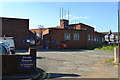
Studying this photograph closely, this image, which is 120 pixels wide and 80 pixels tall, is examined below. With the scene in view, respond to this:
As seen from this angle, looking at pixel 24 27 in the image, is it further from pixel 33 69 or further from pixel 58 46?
pixel 33 69

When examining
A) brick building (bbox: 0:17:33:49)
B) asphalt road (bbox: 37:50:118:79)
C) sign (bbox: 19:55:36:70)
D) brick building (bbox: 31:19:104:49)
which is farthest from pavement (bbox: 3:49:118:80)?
brick building (bbox: 0:17:33:49)

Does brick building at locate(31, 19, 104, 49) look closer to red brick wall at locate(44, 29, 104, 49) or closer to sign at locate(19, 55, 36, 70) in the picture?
red brick wall at locate(44, 29, 104, 49)

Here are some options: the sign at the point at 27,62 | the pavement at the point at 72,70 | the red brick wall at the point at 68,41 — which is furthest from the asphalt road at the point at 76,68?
the red brick wall at the point at 68,41

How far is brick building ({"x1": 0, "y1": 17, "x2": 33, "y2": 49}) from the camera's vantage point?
31281 millimetres

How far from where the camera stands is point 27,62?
8.09m

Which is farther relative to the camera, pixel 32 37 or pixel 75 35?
pixel 32 37

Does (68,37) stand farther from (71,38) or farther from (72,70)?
(72,70)

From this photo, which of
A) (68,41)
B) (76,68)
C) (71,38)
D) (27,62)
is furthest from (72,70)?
(71,38)

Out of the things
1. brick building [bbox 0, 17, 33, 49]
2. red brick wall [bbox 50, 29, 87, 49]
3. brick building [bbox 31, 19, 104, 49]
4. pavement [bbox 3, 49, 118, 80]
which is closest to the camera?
pavement [bbox 3, 49, 118, 80]

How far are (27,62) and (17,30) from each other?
25247mm

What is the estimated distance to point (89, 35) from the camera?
38406 millimetres

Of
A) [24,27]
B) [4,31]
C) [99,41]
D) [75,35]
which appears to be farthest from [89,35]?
[4,31]

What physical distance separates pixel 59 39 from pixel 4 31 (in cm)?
1185

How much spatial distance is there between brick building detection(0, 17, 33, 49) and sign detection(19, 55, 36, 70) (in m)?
24.5
